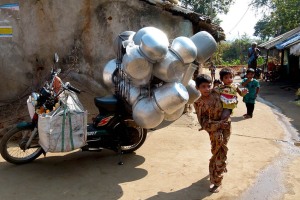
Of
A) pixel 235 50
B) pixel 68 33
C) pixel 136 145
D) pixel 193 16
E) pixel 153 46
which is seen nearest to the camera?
pixel 153 46

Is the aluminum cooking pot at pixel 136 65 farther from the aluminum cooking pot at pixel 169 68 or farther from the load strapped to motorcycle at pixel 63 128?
the load strapped to motorcycle at pixel 63 128

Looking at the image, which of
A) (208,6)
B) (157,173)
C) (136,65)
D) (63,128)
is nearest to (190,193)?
(157,173)

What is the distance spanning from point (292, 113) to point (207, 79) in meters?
6.15

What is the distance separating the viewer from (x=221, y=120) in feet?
13.3

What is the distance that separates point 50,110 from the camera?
4.71 metres

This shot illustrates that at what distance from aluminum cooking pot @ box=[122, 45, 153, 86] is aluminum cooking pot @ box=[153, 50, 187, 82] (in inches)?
4.1

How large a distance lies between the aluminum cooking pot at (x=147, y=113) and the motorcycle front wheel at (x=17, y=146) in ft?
5.33

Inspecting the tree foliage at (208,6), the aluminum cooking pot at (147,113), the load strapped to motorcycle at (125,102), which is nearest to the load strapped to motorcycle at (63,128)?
the load strapped to motorcycle at (125,102)

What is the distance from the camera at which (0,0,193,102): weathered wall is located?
712 centimetres

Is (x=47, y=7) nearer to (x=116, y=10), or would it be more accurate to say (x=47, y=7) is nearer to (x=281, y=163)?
(x=116, y=10)

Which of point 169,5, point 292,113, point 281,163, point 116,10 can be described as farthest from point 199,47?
point 292,113

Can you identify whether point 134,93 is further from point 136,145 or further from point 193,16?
point 193,16

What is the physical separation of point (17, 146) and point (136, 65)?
2.33 meters

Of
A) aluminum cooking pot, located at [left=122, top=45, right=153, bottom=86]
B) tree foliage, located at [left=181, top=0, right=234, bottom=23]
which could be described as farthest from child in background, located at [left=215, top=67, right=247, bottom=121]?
tree foliage, located at [left=181, top=0, right=234, bottom=23]
